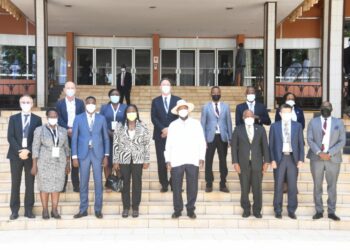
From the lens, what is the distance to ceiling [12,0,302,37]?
16625 millimetres

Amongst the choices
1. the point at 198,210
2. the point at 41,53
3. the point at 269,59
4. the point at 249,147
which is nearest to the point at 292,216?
the point at 249,147

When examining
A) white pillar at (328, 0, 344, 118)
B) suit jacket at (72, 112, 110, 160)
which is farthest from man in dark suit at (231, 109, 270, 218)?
white pillar at (328, 0, 344, 118)

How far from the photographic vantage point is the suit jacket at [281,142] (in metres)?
7.66

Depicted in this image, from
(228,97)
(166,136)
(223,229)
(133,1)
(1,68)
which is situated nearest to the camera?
(223,229)

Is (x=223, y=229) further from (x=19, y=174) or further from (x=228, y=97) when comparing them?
(x=228, y=97)

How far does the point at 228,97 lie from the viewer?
64.5 ft

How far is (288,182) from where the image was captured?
7711mm

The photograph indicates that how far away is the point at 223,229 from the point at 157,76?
60.1ft

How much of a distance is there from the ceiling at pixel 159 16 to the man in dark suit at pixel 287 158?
9.22 m

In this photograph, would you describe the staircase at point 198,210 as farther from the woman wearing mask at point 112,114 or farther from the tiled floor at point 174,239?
the woman wearing mask at point 112,114

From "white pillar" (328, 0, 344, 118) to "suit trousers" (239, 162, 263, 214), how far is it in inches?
277

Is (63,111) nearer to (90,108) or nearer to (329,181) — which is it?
(90,108)

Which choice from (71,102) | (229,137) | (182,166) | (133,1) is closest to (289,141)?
(229,137)

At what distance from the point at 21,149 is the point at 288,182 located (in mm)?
3972
